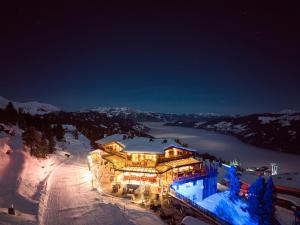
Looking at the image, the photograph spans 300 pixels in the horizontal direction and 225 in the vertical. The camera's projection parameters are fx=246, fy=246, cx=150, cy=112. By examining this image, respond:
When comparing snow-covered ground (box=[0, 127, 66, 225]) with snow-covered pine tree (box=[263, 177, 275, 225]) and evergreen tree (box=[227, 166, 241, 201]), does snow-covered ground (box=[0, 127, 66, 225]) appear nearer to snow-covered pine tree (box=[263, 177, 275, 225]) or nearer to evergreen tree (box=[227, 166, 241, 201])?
snow-covered pine tree (box=[263, 177, 275, 225])

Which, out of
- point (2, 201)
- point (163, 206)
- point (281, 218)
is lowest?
point (281, 218)

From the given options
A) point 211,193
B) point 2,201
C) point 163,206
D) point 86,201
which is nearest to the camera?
point 2,201

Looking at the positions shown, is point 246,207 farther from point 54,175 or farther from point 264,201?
point 54,175

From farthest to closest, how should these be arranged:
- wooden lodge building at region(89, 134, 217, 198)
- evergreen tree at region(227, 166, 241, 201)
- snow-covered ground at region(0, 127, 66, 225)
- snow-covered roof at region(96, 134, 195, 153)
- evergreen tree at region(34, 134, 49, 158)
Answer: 1. evergreen tree at region(34, 134, 49, 158)
2. evergreen tree at region(227, 166, 241, 201)
3. snow-covered roof at region(96, 134, 195, 153)
4. wooden lodge building at region(89, 134, 217, 198)
5. snow-covered ground at region(0, 127, 66, 225)

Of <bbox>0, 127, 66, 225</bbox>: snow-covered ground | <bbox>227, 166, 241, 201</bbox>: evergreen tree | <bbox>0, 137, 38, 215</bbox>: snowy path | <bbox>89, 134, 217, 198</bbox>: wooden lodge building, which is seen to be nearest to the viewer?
<bbox>0, 127, 66, 225</bbox>: snow-covered ground

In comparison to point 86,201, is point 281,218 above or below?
below

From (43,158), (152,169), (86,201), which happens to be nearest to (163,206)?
(152,169)

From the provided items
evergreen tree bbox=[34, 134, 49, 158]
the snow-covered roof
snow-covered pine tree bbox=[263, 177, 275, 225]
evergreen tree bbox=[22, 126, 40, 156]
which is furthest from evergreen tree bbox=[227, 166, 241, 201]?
evergreen tree bbox=[22, 126, 40, 156]

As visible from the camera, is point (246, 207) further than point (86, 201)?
Yes

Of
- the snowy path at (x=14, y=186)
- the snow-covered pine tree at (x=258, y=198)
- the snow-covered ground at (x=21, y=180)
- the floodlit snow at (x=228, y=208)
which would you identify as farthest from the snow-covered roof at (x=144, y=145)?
the snowy path at (x=14, y=186)
